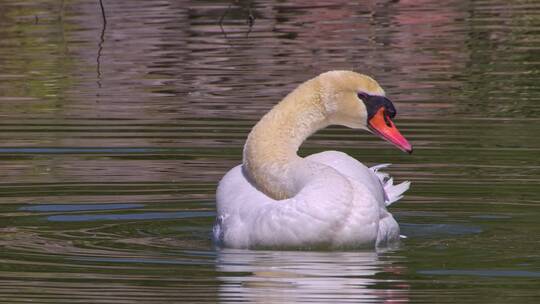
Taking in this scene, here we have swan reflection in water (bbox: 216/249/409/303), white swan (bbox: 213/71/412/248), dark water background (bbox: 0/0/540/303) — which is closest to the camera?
swan reflection in water (bbox: 216/249/409/303)

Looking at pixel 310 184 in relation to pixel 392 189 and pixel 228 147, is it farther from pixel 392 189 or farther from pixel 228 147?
pixel 228 147

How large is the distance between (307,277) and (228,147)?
4.75m

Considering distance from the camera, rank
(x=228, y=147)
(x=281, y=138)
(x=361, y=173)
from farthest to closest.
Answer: (x=228, y=147)
(x=361, y=173)
(x=281, y=138)

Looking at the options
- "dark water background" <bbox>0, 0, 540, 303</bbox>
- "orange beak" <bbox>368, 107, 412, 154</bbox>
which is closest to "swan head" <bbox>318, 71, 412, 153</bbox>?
"orange beak" <bbox>368, 107, 412, 154</bbox>

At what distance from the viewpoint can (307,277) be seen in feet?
Answer: 27.6

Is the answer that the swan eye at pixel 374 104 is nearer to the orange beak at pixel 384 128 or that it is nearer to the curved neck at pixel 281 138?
the orange beak at pixel 384 128

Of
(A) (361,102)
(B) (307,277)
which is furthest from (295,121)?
(B) (307,277)

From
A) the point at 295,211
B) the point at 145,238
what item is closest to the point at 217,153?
the point at 145,238

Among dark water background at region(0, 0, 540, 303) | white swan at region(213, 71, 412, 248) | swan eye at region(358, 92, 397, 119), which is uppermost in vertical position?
swan eye at region(358, 92, 397, 119)

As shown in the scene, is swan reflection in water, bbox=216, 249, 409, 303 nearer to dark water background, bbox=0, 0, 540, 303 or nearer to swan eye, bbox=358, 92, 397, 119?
dark water background, bbox=0, 0, 540, 303

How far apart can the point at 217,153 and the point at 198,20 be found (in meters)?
12.2

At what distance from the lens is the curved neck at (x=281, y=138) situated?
9500mm

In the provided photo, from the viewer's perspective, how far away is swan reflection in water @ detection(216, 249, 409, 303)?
797 centimetres

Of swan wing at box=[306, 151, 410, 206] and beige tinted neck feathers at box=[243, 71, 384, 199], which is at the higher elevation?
beige tinted neck feathers at box=[243, 71, 384, 199]
